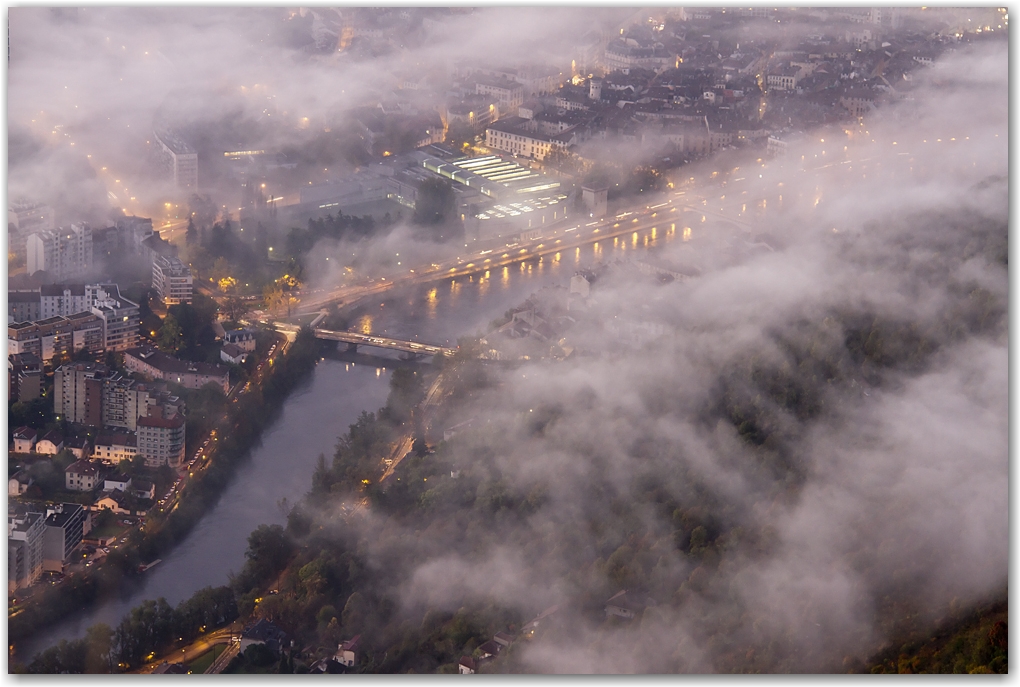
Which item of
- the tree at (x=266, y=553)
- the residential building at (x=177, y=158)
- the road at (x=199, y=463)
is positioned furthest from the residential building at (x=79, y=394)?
the residential building at (x=177, y=158)

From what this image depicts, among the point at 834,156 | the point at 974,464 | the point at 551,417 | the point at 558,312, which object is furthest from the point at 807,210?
the point at 974,464

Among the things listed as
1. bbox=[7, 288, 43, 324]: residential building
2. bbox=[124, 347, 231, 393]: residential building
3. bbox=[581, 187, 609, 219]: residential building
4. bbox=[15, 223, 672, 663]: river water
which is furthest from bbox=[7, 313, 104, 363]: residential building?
bbox=[581, 187, 609, 219]: residential building

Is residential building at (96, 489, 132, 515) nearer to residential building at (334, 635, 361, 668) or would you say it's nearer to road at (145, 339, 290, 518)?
road at (145, 339, 290, 518)

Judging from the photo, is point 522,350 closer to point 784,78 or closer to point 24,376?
point 784,78

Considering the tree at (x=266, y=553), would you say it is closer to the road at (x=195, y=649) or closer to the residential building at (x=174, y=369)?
the road at (x=195, y=649)

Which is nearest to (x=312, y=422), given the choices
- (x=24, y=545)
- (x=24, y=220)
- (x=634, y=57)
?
(x=24, y=220)
